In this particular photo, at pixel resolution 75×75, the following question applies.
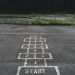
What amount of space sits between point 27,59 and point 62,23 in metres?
17.9

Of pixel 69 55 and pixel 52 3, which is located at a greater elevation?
pixel 52 3

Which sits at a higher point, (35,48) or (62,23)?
(62,23)

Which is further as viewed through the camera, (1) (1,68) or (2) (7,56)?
(2) (7,56)

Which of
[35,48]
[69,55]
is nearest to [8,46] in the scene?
[35,48]

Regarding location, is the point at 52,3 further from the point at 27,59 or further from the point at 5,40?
the point at 27,59

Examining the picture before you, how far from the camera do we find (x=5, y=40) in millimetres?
19375

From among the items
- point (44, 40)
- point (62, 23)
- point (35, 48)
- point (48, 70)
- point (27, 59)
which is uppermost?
point (62, 23)

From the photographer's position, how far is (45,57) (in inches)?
536

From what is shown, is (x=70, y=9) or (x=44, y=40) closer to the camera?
(x=44, y=40)

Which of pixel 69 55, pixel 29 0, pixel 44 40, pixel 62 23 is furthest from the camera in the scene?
pixel 29 0

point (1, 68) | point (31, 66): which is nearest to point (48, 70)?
point (31, 66)

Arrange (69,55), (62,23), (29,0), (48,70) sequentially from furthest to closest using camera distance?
1. (29,0)
2. (62,23)
3. (69,55)
4. (48,70)

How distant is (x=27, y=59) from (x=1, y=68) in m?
2.22

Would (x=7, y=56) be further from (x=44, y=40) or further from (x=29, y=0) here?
(x=29, y=0)
